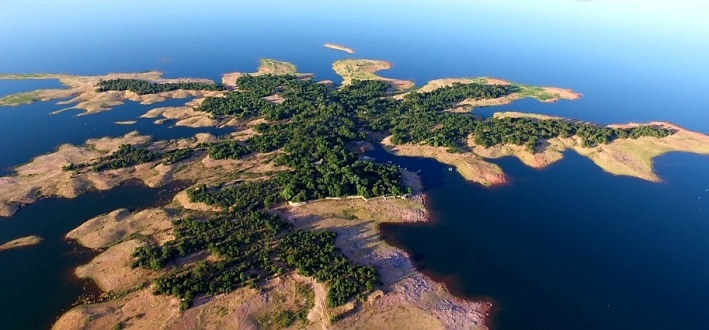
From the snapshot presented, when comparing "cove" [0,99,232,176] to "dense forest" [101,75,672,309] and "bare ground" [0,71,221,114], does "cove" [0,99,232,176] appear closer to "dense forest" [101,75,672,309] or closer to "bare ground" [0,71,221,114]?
"bare ground" [0,71,221,114]

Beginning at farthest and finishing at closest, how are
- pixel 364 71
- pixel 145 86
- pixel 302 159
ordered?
1. pixel 364 71
2. pixel 145 86
3. pixel 302 159

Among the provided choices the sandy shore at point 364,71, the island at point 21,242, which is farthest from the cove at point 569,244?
the sandy shore at point 364,71

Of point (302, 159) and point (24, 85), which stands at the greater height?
point (24, 85)

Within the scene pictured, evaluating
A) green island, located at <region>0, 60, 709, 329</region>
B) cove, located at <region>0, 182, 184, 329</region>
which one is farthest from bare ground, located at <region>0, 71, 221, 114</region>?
cove, located at <region>0, 182, 184, 329</region>

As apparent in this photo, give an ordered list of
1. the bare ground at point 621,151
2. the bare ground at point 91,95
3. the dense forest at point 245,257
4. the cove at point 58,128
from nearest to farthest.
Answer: the dense forest at point 245,257, the cove at point 58,128, the bare ground at point 621,151, the bare ground at point 91,95

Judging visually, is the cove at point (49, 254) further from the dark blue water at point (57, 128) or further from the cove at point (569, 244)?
the cove at point (569, 244)

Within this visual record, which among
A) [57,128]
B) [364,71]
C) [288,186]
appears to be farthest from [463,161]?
[57,128]

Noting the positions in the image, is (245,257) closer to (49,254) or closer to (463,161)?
(49,254)
